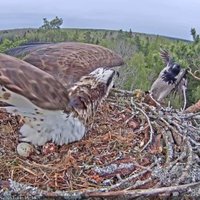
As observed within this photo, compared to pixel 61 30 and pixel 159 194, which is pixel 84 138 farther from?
pixel 61 30

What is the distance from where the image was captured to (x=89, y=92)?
2.24 m

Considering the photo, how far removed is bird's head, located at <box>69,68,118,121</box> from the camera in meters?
2.19

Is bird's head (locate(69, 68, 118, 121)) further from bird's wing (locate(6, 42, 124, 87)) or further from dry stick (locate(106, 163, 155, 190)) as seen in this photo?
dry stick (locate(106, 163, 155, 190))

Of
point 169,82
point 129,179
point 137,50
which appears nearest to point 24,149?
point 129,179

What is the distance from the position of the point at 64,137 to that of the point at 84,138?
20cm

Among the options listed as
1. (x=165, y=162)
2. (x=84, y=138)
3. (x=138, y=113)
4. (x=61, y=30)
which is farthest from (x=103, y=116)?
(x=61, y=30)

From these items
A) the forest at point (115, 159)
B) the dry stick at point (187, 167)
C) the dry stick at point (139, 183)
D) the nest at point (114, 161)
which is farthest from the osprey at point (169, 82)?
the dry stick at point (139, 183)

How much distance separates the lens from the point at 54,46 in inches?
103

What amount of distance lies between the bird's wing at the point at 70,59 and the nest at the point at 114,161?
33cm

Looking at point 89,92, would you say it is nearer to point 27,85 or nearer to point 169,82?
point 27,85

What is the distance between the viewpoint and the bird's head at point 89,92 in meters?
2.19

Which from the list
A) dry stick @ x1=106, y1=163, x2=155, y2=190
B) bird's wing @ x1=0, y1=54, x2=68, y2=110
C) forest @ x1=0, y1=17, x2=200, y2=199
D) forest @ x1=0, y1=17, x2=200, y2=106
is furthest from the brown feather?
forest @ x1=0, y1=17, x2=200, y2=106

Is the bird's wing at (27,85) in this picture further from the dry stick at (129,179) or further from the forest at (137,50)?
the forest at (137,50)

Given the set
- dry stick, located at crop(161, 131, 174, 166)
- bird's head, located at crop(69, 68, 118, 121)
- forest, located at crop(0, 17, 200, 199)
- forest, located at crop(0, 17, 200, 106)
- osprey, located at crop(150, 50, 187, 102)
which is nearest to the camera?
forest, located at crop(0, 17, 200, 199)
